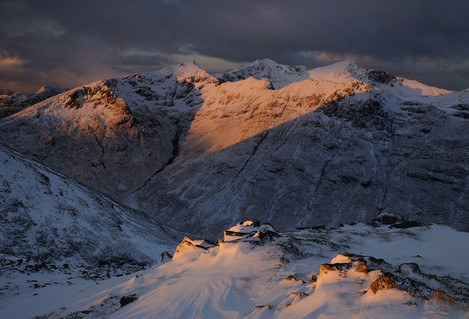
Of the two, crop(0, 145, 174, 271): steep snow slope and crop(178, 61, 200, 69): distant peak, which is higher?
crop(178, 61, 200, 69): distant peak

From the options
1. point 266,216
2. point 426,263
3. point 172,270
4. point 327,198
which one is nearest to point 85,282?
point 172,270

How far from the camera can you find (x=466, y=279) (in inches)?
712

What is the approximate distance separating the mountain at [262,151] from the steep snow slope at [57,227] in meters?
34.7

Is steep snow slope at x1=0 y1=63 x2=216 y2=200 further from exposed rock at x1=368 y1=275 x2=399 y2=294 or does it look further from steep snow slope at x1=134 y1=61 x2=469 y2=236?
exposed rock at x1=368 y1=275 x2=399 y2=294

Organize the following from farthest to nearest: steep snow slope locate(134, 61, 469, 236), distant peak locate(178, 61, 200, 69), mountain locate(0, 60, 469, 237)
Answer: distant peak locate(178, 61, 200, 69) < mountain locate(0, 60, 469, 237) < steep snow slope locate(134, 61, 469, 236)

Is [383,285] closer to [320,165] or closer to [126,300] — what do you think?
[126,300]

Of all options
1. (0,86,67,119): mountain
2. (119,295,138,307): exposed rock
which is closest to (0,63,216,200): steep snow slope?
(0,86,67,119): mountain

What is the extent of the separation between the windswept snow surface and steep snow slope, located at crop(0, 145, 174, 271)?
631 inches

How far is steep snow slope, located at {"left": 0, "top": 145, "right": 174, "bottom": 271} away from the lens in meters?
36.9

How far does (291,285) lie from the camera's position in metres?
15.7

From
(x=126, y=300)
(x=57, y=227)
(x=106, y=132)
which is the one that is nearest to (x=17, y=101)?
(x=106, y=132)

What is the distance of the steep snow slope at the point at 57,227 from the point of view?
121 ft

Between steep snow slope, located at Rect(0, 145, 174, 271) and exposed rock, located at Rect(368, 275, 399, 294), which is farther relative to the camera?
steep snow slope, located at Rect(0, 145, 174, 271)

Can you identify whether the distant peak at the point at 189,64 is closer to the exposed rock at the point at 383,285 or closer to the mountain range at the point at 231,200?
the mountain range at the point at 231,200
